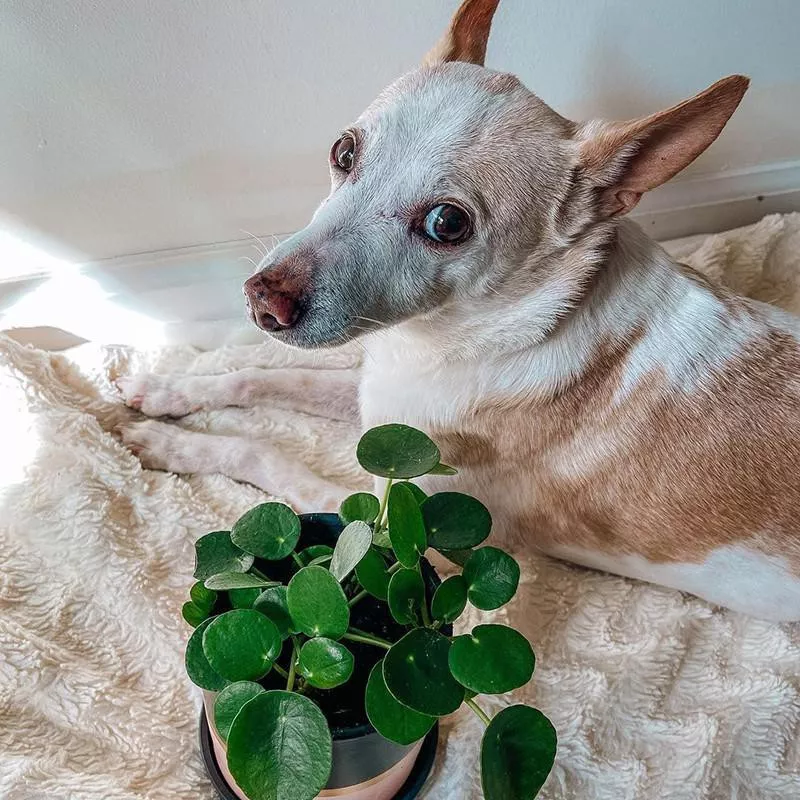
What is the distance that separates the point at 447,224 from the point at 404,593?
0.70m

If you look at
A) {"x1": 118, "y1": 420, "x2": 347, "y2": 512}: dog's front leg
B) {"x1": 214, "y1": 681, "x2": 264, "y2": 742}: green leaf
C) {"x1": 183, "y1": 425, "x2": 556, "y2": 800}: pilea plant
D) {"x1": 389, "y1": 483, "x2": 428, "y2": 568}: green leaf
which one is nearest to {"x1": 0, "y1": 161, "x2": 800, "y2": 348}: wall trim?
{"x1": 118, "y1": 420, "x2": 347, "y2": 512}: dog's front leg

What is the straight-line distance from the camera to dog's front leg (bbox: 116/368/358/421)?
2.39 meters

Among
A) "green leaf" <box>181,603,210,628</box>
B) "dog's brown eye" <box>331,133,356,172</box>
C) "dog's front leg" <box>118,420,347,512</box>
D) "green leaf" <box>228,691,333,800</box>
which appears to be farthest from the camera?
"dog's front leg" <box>118,420,347,512</box>

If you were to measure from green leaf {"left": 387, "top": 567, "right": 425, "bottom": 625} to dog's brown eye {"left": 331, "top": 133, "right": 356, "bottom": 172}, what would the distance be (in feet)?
2.76

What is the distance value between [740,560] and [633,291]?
0.65m

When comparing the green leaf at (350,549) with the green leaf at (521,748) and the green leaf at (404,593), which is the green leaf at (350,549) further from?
the green leaf at (521,748)

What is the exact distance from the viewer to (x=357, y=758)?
4.51 ft

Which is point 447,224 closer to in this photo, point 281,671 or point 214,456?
point 281,671

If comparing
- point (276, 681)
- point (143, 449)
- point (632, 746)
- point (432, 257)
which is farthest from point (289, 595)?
point (143, 449)

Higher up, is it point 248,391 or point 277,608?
point 277,608

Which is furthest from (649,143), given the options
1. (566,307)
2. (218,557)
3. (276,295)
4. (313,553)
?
(218,557)

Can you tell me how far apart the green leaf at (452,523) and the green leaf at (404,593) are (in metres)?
0.12

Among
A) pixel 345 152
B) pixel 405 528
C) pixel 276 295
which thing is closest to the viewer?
pixel 405 528

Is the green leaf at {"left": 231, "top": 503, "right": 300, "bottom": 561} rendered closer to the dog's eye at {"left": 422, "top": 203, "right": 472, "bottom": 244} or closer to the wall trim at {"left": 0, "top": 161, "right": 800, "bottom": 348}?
the dog's eye at {"left": 422, "top": 203, "right": 472, "bottom": 244}
